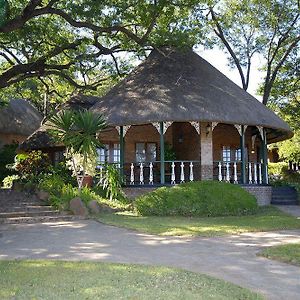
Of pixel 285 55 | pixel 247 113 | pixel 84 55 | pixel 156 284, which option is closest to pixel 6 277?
pixel 156 284

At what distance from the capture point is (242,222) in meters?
13.1

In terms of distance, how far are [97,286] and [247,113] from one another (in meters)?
14.1

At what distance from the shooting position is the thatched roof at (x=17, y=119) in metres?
34.0

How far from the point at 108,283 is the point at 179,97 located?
1320cm

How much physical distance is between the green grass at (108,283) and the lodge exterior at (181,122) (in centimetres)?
1094

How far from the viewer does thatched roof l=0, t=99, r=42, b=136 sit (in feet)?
111

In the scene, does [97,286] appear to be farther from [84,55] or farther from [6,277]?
[84,55]

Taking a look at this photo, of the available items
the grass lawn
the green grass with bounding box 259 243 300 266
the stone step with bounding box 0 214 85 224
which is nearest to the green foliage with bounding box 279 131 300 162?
the grass lawn

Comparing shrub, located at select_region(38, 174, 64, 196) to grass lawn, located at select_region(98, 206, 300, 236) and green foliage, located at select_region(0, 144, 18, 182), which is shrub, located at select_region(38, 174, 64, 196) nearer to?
grass lawn, located at select_region(98, 206, 300, 236)

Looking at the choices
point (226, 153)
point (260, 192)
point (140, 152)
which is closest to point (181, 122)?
point (140, 152)

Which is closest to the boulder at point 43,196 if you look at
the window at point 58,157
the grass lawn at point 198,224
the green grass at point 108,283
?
the grass lawn at point 198,224

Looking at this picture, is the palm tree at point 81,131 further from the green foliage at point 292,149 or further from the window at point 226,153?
the green foliage at point 292,149

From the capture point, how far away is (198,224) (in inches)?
491

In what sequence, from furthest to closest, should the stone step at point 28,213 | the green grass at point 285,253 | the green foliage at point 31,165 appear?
the green foliage at point 31,165 < the stone step at point 28,213 < the green grass at point 285,253
